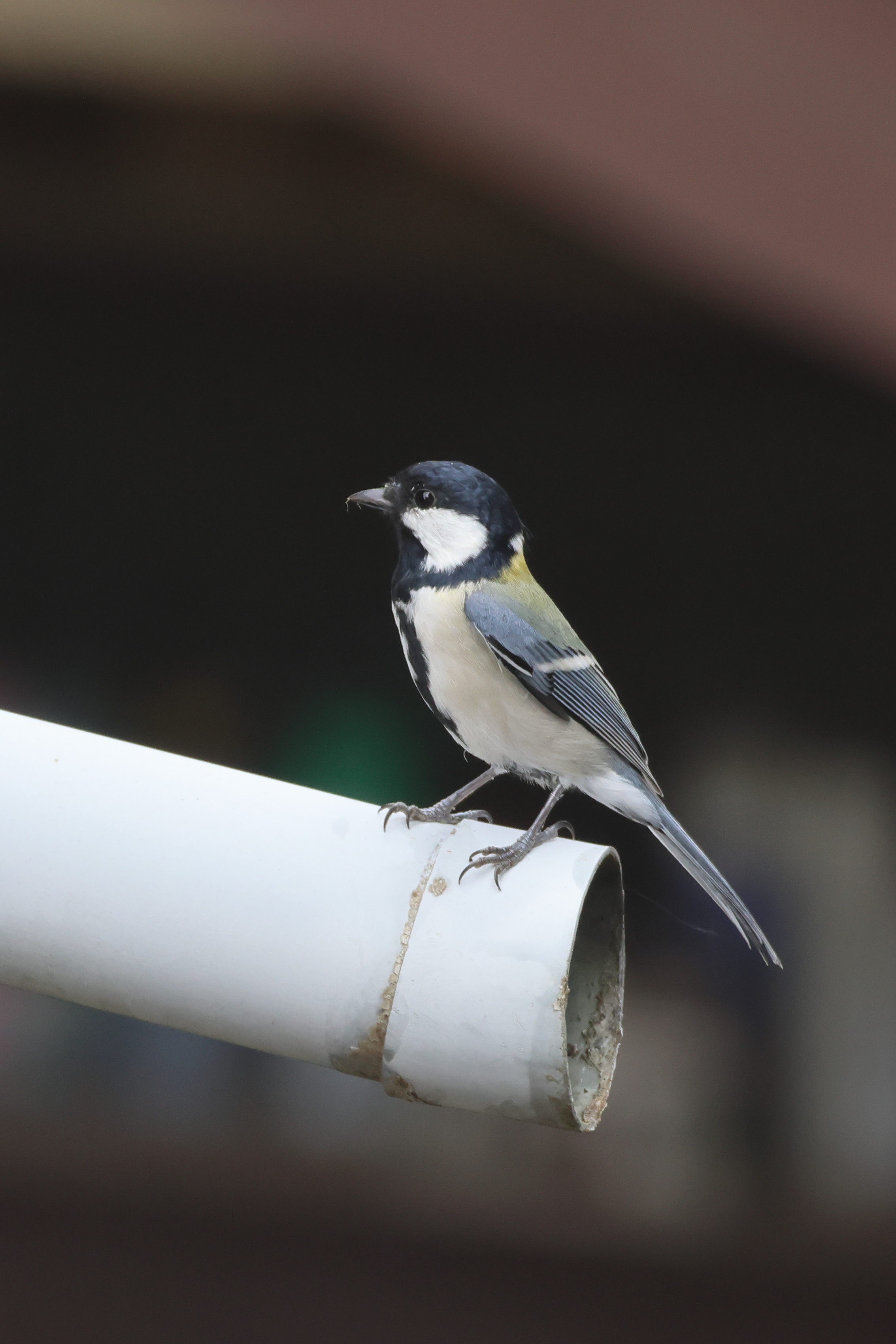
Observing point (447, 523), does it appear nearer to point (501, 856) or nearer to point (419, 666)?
point (419, 666)

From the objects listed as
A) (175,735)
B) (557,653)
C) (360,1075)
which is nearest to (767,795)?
(175,735)

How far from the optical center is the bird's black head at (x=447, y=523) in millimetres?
490

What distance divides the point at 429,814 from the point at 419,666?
10 cm

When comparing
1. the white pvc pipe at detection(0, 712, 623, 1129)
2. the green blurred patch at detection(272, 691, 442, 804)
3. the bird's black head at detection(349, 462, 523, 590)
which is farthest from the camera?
the green blurred patch at detection(272, 691, 442, 804)

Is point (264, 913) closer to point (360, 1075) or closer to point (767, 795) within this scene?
point (360, 1075)

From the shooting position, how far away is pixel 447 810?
0.48 metres

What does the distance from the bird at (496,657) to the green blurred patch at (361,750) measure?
212 millimetres

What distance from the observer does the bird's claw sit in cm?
35

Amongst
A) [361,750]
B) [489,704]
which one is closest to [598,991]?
[489,704]

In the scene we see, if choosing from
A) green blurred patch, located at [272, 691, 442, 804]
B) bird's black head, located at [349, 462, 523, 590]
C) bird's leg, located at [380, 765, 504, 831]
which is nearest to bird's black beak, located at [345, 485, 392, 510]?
bird's black head, located at [349, 462, 523, 590]

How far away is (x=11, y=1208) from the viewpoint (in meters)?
1.86

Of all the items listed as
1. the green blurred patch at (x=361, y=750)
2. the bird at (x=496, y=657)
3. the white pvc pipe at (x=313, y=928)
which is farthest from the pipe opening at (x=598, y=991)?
the green blurred patch at (x=361, y=750)

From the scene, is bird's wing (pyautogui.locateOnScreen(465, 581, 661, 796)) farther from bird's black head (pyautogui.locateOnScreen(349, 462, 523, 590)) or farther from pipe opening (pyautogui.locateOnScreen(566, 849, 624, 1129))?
pipe opening (pyautogui.locateOnScreen(566, 849, 624, 1129))

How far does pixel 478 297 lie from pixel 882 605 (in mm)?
913
